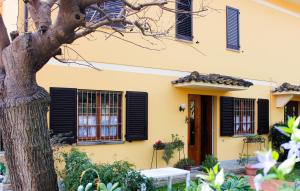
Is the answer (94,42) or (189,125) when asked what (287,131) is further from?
(189,125)

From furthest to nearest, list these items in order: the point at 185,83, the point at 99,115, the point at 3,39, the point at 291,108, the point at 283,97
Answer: the point at 291,108
the point at 283,97
the point at 185,83
the point at 99,115
the point at 3,39

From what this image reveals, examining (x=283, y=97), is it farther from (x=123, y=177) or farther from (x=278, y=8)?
(x=123, y=177)

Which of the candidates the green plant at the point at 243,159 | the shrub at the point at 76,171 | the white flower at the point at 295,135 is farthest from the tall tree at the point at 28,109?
the green plant at the point at 243,159

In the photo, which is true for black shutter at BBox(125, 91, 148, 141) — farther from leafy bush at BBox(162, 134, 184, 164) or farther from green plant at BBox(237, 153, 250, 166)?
green plant at BBox(237, 153, 250, 166)

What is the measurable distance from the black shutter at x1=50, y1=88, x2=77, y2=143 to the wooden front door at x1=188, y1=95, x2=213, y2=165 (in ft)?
15.3

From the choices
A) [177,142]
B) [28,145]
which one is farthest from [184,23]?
[28,145]

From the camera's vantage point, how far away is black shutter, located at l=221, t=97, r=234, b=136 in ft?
45.4

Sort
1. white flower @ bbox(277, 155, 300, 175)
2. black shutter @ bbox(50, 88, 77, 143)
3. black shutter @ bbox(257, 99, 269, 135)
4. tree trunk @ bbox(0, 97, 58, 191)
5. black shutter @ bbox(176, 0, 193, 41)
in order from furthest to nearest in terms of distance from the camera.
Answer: black shutter @ bbox(257, 99, 269, 135), black shutter @ bbox(176, 0, 193, 41), black shutter @ bbox(50, 88, 77, 143), tree trunk @ bbox(0, 97, 58, 191), white flower @ bbox(277, 155, 300, 175)

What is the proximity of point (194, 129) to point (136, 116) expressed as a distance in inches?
126

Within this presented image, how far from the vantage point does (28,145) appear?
415cm

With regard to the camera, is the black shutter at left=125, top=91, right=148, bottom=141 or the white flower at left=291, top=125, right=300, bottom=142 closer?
the white flower at left=291, top=125, right=300, bottom=142

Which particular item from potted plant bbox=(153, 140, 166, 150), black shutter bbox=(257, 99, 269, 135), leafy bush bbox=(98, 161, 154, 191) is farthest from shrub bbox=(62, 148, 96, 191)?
black shutter bbox=(257, 99, 269, 135)

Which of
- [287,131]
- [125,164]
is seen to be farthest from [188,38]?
[287,131]

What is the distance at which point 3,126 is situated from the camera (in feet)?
14.1
